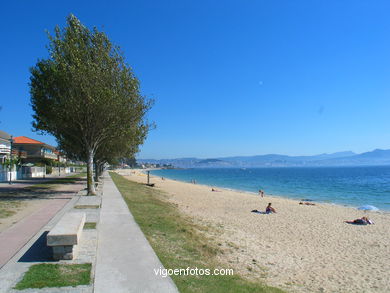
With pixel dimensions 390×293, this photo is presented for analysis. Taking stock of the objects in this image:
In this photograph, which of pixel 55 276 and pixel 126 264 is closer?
pixel 55 276

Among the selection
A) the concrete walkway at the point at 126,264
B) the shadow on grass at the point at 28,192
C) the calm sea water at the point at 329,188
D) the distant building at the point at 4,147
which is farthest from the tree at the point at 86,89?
the calm sea water at the point at 329,188

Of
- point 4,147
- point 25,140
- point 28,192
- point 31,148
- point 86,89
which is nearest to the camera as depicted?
point 86,89

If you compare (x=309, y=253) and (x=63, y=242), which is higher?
(x=63, y=242)

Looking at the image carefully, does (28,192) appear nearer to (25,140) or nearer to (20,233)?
(20,233)

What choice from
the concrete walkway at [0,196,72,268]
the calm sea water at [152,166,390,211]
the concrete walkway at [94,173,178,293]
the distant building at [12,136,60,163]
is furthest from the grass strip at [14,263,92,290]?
the distant building at [12,136,60,163]

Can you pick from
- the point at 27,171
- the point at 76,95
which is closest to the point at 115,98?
the point at 76,95

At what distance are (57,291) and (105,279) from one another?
2.77 ft

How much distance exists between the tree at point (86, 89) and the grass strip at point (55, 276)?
1500 centimetres

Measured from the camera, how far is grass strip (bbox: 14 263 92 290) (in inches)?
225

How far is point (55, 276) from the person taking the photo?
240 inches

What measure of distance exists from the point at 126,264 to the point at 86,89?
1563cm

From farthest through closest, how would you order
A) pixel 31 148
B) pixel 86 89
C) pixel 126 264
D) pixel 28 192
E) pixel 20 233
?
pixel 31 148 < pixel 28 192 < pixel 86 89 < pixel 20 233 < pixel 126 264

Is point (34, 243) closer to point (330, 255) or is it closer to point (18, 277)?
point (18, 277)

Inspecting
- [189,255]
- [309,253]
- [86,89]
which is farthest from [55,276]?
[86,89]
